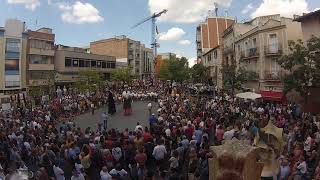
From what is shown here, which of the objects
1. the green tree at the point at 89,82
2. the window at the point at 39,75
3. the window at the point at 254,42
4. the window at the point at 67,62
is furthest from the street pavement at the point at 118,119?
the window at the point at 67,62

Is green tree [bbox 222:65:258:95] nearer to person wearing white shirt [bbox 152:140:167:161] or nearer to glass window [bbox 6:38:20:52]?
person wearing white shirt [bbox 152:140:167:161]

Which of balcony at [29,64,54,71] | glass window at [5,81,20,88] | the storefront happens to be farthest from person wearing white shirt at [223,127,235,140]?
balcony at [29,64,54,71]

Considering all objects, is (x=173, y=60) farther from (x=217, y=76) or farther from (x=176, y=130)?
(x=176, y=130)

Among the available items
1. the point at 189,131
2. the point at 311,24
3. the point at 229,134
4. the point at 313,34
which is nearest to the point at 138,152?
the point at 229,134

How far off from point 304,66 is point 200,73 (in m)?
51.6

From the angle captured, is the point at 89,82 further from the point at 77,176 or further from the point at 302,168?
the point at 302,168

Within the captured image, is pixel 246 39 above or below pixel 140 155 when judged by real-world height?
above

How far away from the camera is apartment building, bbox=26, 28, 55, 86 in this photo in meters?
68.6

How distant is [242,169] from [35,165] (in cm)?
1410

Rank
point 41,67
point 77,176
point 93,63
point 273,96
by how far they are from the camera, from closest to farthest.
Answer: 1. point 77,176
2. point 273,96
3. point 41,67
4. point 93,63

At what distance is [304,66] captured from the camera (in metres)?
31.1

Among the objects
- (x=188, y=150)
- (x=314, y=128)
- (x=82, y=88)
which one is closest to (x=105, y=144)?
(x=188, y=150)

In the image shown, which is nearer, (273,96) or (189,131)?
(189,131)

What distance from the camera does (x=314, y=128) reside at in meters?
20.1
